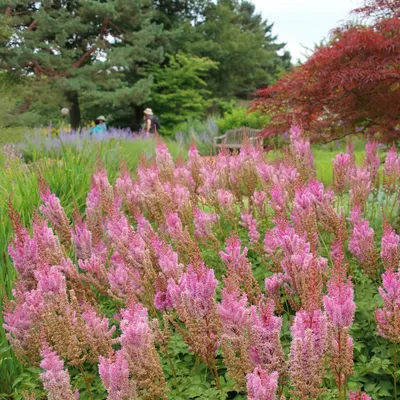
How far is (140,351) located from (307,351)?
1.83 ft

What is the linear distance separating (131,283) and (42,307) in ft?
1.43

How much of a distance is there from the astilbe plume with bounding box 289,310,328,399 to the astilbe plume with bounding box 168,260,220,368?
14.2 inches

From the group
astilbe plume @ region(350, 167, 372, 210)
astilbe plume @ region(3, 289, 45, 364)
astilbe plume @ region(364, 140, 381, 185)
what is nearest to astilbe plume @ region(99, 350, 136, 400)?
astilbe plume @ region(3, 289, 45, 364)

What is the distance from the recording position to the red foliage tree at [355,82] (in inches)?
202

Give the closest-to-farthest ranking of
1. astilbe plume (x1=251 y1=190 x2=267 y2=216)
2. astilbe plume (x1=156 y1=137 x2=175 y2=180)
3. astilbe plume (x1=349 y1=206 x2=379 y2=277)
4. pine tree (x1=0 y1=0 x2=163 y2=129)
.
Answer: astilbe plume (x1=349 y1=206 x2=379 y2=277) < astilbe plume (x1=251 y1=190 x2=267 y2=216) < astilbe plume (x1=156 y1=137 x2=175 y2=180) < pine tree (x1=0 y1=0 x2=163 y2=129)

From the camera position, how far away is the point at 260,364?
5.49 ft

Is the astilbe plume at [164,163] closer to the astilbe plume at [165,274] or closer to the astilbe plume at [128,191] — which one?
the astilbe plume at [128,191]

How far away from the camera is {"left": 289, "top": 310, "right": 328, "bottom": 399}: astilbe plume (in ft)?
4.95

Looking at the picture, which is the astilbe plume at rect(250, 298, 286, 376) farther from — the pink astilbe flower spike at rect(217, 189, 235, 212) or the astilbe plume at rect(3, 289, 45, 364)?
the pink astilbe flower spike at rect(217, 189, 235, 212)

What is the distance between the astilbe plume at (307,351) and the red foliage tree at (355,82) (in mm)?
3541

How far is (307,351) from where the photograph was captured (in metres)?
1.51

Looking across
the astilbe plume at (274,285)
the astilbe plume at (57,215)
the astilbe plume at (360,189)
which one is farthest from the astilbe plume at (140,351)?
the astilbe plume at (360,189)

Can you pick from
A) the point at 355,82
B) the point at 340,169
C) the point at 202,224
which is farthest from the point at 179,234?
the point at 355,82

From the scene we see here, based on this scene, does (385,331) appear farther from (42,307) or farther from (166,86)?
(166,86)
